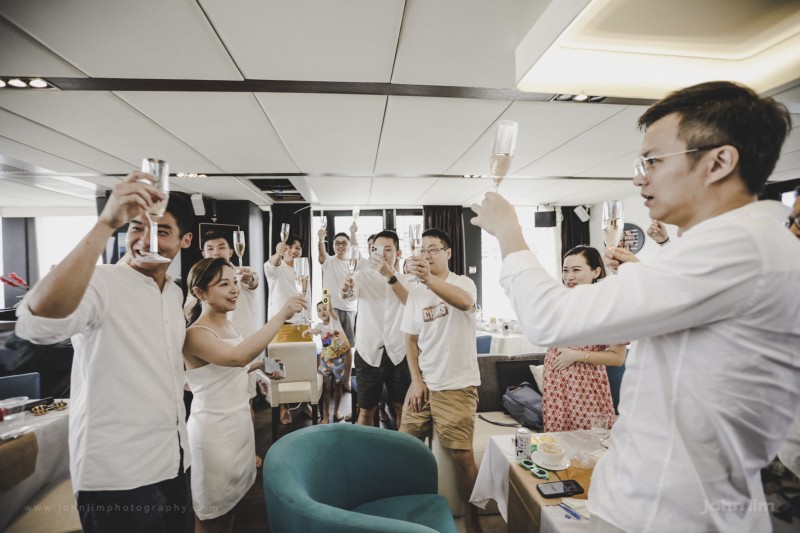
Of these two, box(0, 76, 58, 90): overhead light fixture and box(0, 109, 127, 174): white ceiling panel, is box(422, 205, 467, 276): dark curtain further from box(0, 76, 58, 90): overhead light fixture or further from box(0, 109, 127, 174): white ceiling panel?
box(0, 76, 58, 90): overhead light fixture

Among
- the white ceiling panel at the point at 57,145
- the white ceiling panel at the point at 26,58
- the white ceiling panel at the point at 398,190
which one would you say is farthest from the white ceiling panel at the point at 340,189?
the white ceiling panel at the point at 26,58

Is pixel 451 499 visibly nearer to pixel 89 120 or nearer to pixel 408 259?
pixel 408 259

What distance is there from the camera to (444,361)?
209 cm

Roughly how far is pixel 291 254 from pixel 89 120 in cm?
212

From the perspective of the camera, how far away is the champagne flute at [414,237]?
1.94m

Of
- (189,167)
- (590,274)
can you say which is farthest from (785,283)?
(189,167)

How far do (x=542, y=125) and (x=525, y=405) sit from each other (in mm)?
2449

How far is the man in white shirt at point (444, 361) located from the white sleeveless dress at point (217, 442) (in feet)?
3.56

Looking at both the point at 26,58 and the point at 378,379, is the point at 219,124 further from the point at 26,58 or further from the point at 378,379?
the point at 378,379

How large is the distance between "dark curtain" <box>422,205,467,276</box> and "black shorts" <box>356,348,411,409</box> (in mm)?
4438

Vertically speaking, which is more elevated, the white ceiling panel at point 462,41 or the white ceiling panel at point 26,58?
the white ceiling panel at point 462,41

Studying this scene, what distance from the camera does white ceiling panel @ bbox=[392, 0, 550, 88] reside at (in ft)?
5.14

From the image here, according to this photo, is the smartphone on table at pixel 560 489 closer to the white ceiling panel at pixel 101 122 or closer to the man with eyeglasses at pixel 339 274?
the man with eyeglasses at pixel 339 274

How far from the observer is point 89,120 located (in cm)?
263
